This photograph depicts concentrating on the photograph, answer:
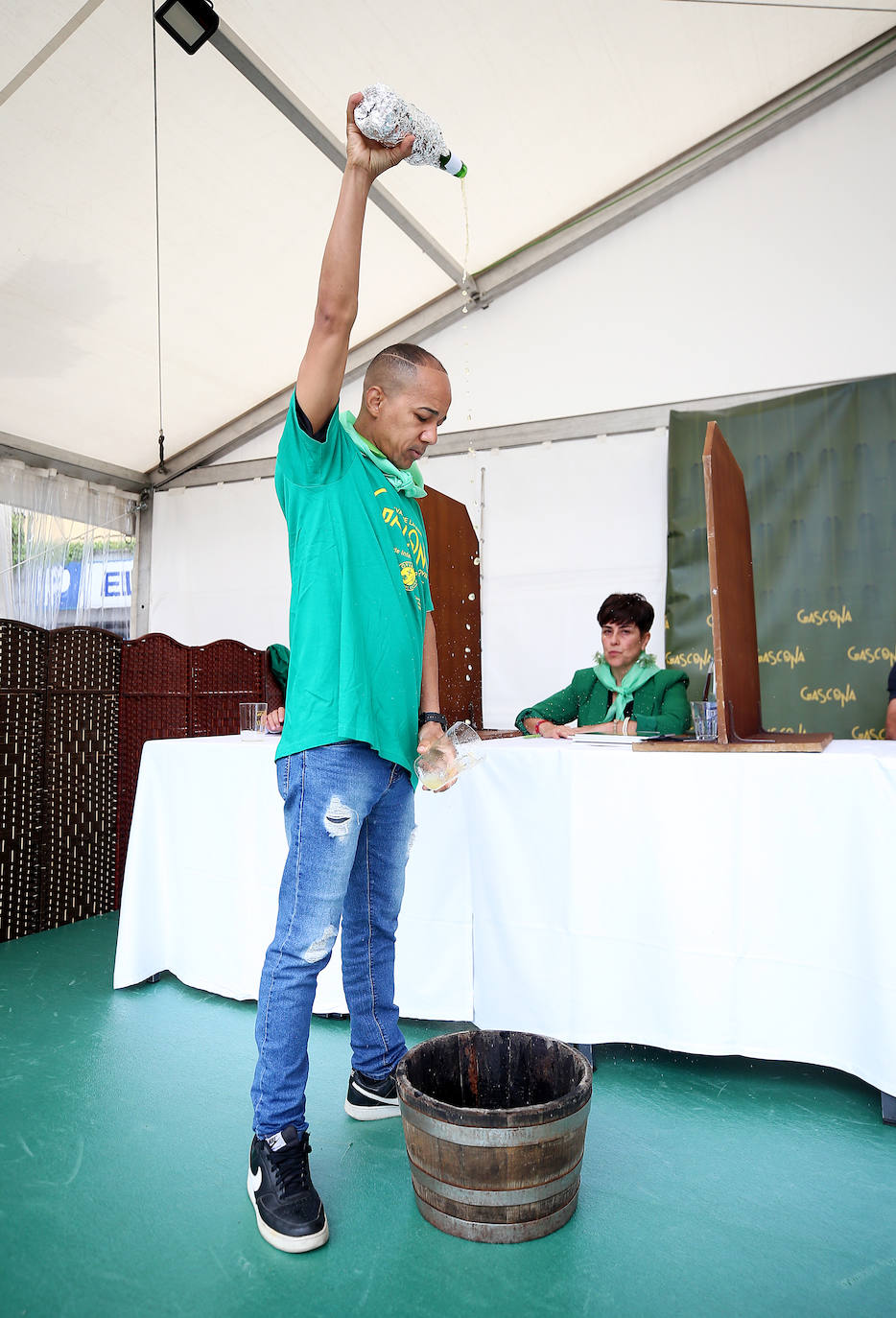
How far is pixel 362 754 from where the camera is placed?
1.33 meters

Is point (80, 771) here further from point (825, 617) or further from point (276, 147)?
point (825, 617)

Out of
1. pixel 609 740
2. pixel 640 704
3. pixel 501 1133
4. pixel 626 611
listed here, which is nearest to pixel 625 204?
pixel 626 611

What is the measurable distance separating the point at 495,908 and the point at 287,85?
329 cm

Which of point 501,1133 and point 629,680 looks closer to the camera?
point 501,1133

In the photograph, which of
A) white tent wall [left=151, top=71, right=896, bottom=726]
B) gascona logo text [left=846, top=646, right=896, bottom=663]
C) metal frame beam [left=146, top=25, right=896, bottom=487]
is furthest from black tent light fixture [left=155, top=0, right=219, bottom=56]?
gascona logo text [left=846, top=646, right=896, bottom=663]

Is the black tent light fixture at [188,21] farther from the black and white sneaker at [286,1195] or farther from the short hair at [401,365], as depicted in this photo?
the black and white sneaker at [286,1195]

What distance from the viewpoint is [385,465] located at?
4.66 ft

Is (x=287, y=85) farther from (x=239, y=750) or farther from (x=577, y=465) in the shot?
(x=239, y=750)

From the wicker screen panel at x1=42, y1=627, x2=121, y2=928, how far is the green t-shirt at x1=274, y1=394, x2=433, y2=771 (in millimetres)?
2397

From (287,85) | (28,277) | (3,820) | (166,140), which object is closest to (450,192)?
(287,85)

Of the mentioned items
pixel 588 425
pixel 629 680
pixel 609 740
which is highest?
pixel 588 425

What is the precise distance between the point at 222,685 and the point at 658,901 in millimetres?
2744

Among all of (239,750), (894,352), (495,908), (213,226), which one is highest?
(213,226)

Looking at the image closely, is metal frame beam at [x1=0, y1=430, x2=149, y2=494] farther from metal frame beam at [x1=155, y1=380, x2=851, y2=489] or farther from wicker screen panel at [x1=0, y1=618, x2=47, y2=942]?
metal frame beam at [x1=155, y1=380, x2=851, y2=489]
